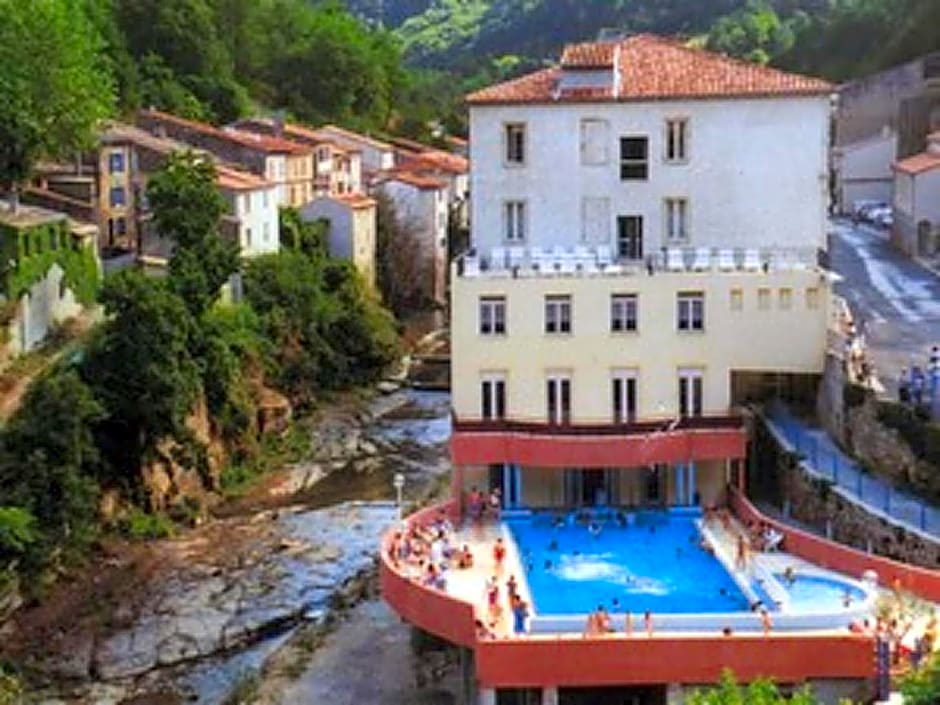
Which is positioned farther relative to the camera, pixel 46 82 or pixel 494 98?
pixel 46 82

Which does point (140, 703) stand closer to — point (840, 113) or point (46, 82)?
point (46, 82)

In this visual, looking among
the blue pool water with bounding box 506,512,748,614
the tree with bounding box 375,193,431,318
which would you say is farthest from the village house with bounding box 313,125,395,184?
the blue pool water with bounding box 506,512,748,614

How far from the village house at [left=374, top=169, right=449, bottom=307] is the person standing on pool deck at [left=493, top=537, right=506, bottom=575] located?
167 feet

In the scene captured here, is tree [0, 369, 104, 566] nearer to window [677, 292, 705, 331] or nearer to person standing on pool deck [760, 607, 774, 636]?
window [677, 292, 705, 331]

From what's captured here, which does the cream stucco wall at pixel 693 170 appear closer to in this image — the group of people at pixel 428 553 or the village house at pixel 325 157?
the group of people at pixel 428 553

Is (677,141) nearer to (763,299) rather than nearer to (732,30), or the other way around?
(763,299)

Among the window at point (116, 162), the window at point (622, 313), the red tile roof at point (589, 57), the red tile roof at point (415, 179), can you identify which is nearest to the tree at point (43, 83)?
the window at point (116, 162)

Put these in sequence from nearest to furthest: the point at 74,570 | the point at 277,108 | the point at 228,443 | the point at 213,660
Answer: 1. the point at 213,660
2. the point at 74,570
3. the point at 228,443
4. the point at 277,108

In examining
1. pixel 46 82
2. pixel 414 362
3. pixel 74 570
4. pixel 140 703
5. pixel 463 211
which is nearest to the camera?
pixel 140 703

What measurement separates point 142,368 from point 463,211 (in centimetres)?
4458

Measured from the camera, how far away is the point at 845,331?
125 feet

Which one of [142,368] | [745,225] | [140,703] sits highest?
[745,225]

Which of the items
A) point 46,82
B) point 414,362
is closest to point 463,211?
point 414,362

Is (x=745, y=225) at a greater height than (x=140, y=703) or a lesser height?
greater
